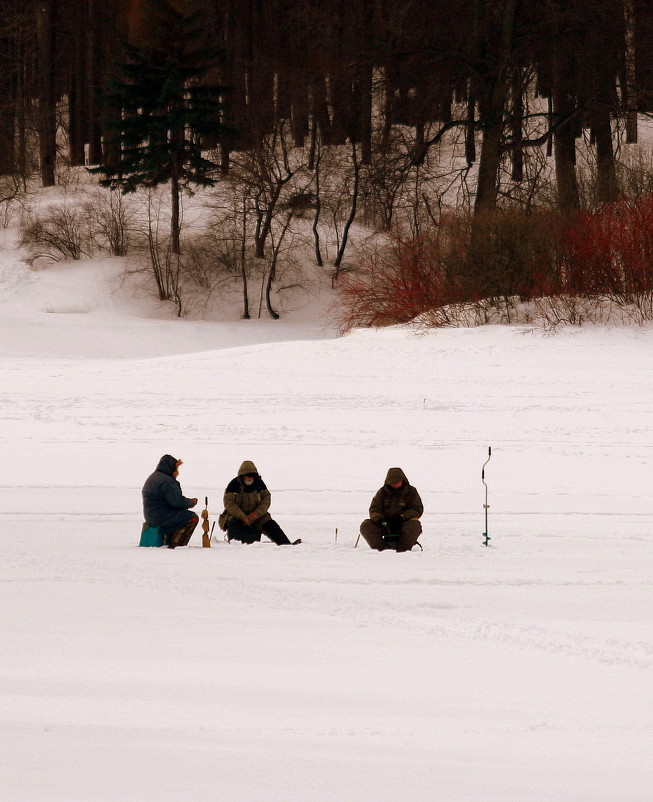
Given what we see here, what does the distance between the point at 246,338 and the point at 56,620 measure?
28.8m

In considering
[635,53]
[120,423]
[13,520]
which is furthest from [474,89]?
[13,520]

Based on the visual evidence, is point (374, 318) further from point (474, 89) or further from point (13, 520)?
point (13, 520)

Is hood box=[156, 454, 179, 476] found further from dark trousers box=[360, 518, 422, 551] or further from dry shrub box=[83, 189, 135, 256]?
dry shrub box=[83, 189, 135, 256]

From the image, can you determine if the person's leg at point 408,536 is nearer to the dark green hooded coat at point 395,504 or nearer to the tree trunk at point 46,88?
the dark green hooded coat at point 395,504

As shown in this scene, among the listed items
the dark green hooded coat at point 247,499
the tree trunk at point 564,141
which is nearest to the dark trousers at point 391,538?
the dark green hooded coat at point 247,499

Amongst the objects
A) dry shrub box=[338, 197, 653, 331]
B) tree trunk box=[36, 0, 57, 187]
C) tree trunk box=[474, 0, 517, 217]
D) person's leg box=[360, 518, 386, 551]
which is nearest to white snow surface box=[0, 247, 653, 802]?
person's leg box=[360, 518, 386, 551]

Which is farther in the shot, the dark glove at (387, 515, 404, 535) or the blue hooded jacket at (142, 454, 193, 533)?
the dark glove at (387, 515, 404, 535)

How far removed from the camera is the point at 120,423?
1764 centimetres

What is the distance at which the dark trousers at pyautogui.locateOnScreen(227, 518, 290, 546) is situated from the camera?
393 inches

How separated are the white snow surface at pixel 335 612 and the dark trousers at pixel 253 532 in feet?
0.94

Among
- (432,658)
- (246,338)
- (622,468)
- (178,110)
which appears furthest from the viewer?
(178,110)

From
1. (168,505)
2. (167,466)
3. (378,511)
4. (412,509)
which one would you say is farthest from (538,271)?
(168,505)

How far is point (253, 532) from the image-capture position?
10.1 meters

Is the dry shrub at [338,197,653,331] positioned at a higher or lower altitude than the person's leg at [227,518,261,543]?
higher
